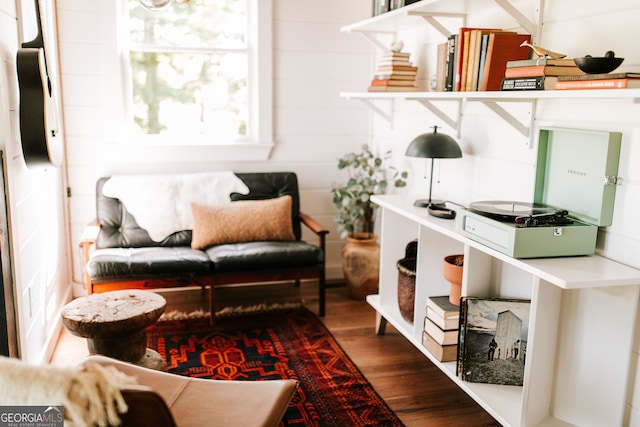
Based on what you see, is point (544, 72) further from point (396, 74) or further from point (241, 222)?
point (241, 222)

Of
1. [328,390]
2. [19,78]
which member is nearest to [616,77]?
[328,390]

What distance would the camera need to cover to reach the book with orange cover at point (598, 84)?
1.75 m

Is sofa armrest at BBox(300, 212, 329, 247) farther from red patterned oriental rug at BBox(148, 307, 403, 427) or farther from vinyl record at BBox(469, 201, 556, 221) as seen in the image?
vinyl record at BBox(469, 201, 556, 221)

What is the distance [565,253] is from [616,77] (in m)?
0.62

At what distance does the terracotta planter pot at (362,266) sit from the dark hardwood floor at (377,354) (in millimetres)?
97

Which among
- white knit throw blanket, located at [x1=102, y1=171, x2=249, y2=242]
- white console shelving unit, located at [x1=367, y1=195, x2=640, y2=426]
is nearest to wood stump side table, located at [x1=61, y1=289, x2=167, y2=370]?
white knit throw blanket, located at [x1=102, y1=171, x2=249, y2=242]

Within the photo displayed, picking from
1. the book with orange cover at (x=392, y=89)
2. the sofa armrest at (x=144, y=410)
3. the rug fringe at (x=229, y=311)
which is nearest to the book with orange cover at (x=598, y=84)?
the book with orange cover at (x=392, y=89)

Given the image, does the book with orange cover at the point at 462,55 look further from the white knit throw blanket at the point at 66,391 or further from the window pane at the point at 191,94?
the white knit throw blanket at the point at 66,391

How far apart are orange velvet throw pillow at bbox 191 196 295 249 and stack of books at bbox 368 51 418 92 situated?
39.3 inches

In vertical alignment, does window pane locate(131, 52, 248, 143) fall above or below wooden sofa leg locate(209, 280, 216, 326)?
above

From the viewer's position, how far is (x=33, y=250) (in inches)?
111

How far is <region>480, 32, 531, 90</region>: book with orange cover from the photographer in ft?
8.00

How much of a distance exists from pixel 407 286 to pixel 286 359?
712mm

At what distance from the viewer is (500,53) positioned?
244 cm
